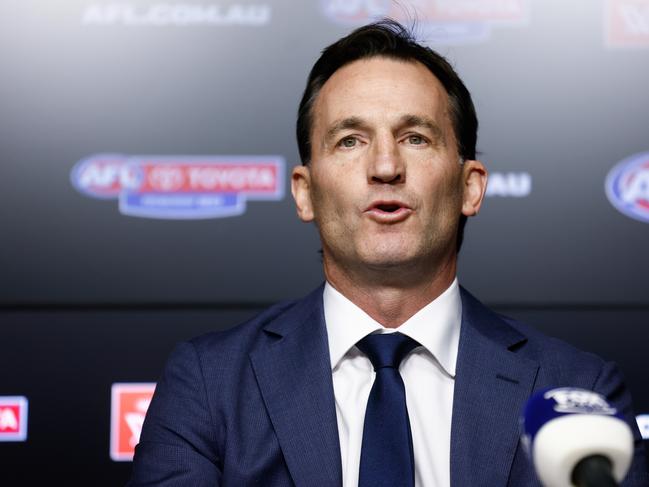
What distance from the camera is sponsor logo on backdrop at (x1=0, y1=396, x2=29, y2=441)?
2.19m

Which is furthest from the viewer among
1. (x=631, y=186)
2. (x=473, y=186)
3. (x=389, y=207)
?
(x=631, y=186)

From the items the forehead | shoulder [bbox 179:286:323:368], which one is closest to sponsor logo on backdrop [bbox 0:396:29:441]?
shoulder [bbox 179:286:323:368]

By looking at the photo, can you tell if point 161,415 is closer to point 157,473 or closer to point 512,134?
point 157,473

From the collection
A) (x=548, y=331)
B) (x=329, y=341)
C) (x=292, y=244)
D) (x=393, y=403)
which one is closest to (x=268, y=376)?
(x=329, y=341)

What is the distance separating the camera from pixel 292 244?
218 cm

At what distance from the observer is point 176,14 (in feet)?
7.21

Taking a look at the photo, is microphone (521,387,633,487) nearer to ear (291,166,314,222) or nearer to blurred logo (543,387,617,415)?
blurred logo (543,387,617,415)

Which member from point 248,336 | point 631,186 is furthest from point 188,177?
point 631,186

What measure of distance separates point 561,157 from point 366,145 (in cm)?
73

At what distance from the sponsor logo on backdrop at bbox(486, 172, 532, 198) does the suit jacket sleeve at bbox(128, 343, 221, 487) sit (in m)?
0.86

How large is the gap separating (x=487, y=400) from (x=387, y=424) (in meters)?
0.17

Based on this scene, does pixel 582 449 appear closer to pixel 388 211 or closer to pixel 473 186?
pixel 388 211

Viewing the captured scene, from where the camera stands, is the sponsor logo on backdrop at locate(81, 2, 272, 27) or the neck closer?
the neck

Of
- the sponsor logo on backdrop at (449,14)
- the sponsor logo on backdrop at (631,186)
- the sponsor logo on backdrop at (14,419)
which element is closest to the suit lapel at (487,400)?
the sponsor logo on backdrop at (631,186)
